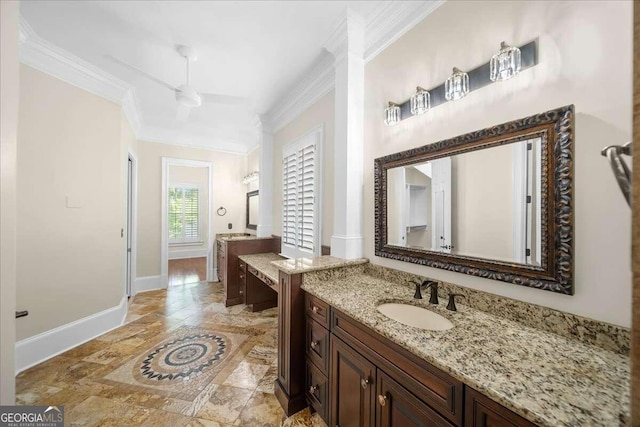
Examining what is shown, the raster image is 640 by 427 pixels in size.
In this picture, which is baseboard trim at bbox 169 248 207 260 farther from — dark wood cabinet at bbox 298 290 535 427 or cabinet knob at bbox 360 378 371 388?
cabinet knob at bbox 360 378 371 388

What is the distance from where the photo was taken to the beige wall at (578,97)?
90cm

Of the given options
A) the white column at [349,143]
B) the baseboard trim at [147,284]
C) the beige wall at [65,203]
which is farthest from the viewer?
the baseboard trim at [147,284]

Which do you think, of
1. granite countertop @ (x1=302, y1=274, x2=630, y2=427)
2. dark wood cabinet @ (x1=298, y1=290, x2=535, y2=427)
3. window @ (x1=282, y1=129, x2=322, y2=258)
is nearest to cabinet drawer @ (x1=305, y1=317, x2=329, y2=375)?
dark wood cabinet @ (x1=298, y1=290, x2=535, y2=427)

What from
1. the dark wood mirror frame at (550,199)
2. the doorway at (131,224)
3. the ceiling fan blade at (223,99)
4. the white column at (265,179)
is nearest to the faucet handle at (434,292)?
the dark wood mirror frame at (550,199)

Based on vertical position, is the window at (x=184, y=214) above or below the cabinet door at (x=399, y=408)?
above

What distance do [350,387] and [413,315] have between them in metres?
0.53

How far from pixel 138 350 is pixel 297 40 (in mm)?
3318

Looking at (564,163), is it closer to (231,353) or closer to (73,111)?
(231,353)

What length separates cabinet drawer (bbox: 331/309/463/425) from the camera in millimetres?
816

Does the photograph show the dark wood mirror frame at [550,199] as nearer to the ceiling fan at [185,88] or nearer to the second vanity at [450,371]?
the second vanity at [450,371]

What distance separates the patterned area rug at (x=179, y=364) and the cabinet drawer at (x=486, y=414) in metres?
1.88

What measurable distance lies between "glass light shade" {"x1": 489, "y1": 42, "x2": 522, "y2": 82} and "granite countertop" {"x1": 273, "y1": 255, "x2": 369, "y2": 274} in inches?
56.7

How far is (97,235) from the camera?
2.68m

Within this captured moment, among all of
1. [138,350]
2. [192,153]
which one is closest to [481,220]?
[138,350]
